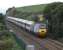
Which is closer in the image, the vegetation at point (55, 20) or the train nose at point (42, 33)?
the vegetation at point (55, 20)

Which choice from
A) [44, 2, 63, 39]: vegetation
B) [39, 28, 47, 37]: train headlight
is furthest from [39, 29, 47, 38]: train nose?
[44, 2, 63, 39]: vegetation

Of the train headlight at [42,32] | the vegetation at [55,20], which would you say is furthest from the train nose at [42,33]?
the vegetation at [55,20]

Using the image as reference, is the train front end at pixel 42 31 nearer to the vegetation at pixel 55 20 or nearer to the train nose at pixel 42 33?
the train nose at pixel 42 33

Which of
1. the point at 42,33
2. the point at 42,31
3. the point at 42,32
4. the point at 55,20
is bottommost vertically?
the point at 42,33

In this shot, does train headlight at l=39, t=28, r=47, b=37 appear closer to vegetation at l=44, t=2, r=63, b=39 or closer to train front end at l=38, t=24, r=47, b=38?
train front end at l=38, t=24, r=47, b=38

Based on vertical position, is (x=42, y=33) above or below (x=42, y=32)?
below

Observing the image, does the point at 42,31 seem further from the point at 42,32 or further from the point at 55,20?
the point at 55,20

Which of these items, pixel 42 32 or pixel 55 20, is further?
pixel 55 20

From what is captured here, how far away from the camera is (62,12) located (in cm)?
2586

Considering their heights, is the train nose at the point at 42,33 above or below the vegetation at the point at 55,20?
below

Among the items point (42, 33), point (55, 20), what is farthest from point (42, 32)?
point (55, 20)

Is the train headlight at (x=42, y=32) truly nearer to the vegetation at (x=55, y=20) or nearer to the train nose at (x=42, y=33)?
the train nose at (x=42, y=33)

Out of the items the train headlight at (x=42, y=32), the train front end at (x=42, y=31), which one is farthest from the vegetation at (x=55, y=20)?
the train headlight at (x=42, y=32)

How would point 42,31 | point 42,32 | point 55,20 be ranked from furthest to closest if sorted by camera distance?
point 55,20 → point 42,32 → point 42,31
